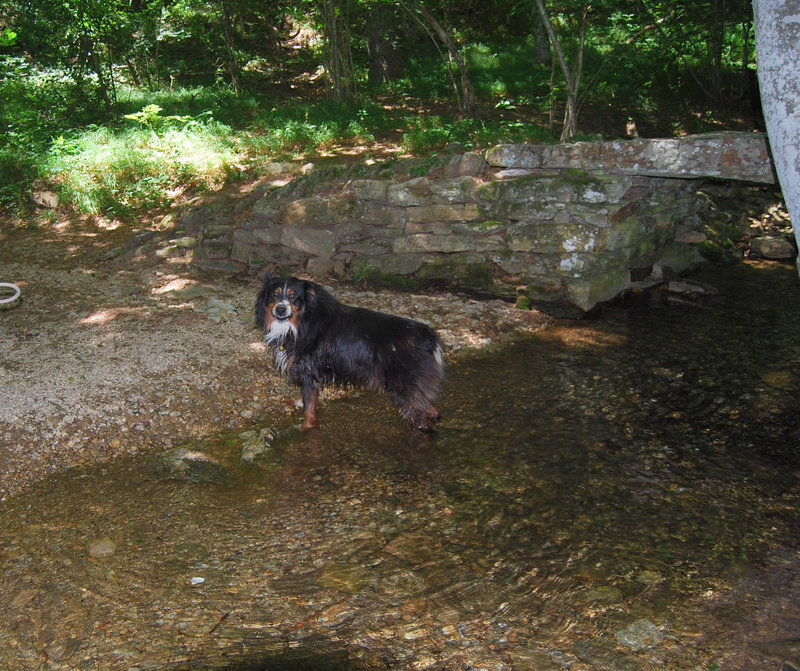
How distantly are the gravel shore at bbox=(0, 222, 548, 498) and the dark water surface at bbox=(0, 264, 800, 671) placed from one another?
43cm

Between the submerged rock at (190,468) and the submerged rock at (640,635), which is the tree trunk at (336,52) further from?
the submerged rock at (640,635)

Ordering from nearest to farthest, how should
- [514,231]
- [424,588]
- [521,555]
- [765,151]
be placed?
[424,588] → [521,555] → [765,151] → [514,231]

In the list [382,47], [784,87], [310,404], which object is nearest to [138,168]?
[310,404]

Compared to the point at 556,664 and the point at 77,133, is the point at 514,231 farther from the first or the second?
the point at 77,133

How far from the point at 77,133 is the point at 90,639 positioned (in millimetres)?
10865

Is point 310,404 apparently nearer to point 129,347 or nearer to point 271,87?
point 129,347

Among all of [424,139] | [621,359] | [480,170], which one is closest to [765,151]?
[621,359]

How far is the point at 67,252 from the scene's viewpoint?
918 centimetres

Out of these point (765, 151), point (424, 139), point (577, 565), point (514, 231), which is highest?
point (424, 139)

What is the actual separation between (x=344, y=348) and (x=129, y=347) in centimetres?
262

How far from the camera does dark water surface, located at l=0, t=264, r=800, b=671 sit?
10.0ft

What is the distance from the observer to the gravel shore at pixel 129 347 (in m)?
5.13

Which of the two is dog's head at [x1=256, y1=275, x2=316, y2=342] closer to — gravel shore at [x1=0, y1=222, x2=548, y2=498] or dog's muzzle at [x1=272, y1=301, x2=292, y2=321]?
dog's muzzle at [x1=272, y1=301, x2=292, y2=321]

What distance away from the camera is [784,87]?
9.08 ft
